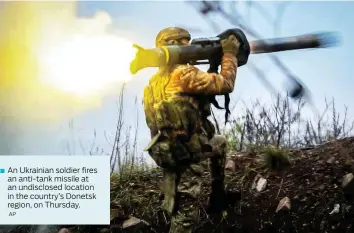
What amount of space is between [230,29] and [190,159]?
0.63 meters

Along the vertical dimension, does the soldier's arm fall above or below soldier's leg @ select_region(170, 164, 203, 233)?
above

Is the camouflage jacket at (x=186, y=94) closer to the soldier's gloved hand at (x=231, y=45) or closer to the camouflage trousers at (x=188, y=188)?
the soldier's gloved hand at (x=231, y=45)

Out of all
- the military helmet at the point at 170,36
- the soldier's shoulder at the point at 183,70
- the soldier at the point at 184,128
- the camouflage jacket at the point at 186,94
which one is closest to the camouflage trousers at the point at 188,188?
the soldier at the point at 184,128

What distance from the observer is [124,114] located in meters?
3.49

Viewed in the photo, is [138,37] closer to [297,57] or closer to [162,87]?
[162,87]

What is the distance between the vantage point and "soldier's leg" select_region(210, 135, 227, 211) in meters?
3.43

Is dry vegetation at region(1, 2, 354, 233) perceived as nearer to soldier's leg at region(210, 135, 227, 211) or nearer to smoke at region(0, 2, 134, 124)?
soldier's leg at region(210, 135, 227, 211)

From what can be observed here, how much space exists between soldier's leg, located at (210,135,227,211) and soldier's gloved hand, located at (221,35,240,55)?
395mm

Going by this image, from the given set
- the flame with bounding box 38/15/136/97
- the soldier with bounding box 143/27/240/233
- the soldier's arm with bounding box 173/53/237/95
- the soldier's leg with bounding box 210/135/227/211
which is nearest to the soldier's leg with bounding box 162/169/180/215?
the soldier with bounding box 143/27/240/233

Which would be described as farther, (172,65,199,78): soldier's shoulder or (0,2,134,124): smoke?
(0,2,134,124): smoke

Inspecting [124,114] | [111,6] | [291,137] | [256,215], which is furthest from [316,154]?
[111,6]

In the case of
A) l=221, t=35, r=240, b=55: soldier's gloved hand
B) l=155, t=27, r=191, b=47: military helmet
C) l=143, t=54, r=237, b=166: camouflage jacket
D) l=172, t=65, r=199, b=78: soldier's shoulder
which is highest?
l=155, t=27, r=191, b=47: military helmet

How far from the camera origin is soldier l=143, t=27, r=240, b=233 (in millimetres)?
3395

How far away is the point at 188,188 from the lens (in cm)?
344
